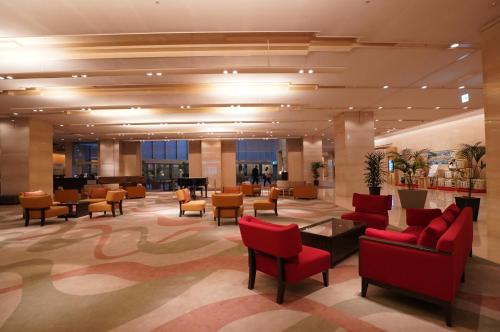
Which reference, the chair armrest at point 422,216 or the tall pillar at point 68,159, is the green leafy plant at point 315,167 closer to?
the chair armrest at point 422,216

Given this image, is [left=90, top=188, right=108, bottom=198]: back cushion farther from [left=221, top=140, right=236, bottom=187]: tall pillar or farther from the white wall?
the white wall

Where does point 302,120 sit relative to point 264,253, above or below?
above

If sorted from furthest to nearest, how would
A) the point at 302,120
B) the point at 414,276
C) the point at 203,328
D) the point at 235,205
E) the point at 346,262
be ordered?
the point at 302,120, the point at 235,205, the point at 346,262, the point at 414,276, the point at 203,328

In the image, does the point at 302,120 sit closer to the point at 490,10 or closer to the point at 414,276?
the point at 490,10

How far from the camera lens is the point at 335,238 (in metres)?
4.24

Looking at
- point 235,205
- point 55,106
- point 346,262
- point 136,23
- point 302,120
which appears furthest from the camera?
point 302,120

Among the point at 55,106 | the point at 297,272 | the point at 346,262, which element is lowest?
the point at 346,262

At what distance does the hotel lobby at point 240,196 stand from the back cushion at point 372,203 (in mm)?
39

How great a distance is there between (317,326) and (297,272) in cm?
60

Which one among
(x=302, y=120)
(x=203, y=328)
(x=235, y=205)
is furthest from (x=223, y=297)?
(x=302, y=120)

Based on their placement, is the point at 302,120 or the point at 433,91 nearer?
the point at 433,91

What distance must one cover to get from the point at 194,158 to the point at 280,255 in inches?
765

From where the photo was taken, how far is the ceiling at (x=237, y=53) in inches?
173

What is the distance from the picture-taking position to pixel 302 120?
13.7m
